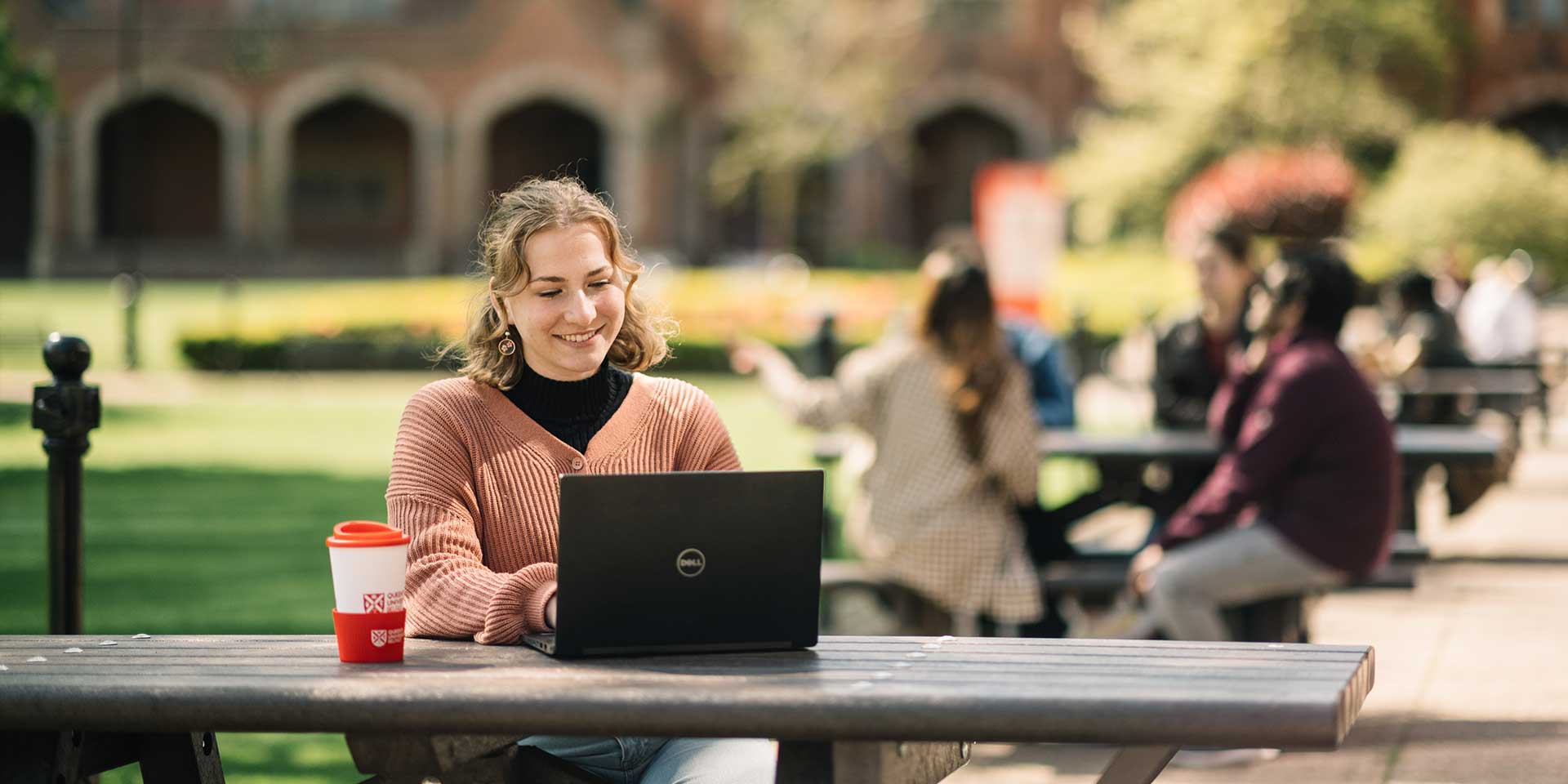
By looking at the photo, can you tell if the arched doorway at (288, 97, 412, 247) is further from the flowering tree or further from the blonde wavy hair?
the blonde wavy hair

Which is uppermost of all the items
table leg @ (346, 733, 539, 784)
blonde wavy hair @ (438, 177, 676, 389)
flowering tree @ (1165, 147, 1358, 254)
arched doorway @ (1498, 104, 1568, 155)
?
arched doorway @ (1498, 104, 1568, 155)

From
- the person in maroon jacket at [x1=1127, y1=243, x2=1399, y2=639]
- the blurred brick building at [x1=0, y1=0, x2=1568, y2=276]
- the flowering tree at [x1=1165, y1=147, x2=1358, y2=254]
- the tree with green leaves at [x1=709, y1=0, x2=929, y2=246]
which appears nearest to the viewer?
the person in maroon jacket at [x1=1127, y1=243, x2=1399, y2=639]

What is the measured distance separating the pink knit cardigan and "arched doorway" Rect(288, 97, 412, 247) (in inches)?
1553

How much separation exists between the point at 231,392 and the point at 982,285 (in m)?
14.6

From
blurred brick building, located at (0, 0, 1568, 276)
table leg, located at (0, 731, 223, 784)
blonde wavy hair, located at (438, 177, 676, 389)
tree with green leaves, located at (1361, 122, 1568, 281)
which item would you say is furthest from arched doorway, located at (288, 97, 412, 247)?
table leg, located at (0, 731, 223, 784)

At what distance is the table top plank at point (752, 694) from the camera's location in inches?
91.3

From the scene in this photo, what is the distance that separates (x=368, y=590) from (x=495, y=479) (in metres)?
0.46

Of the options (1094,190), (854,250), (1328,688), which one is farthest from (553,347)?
(854,250)

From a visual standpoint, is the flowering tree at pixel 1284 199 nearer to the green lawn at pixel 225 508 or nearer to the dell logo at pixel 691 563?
the green lawn at pixel 225 508

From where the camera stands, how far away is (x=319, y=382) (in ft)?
67.2

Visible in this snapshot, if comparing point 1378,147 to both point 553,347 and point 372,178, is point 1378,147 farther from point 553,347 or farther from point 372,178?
point 553,347

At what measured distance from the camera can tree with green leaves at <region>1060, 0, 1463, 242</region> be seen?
30.1 m

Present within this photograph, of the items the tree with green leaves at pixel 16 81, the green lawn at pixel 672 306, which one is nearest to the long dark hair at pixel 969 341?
the tree with green leaves at pixel 16 81

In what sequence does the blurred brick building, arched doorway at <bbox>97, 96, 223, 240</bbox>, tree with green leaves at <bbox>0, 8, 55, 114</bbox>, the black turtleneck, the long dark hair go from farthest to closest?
arched doorway at <bbox>97, 96, 223, 240</bbox>
the blurred brick building
tree with green leaves at <bbox>0, 8, 55, 114</bbox>
the long dark hair
the black turtleneck
